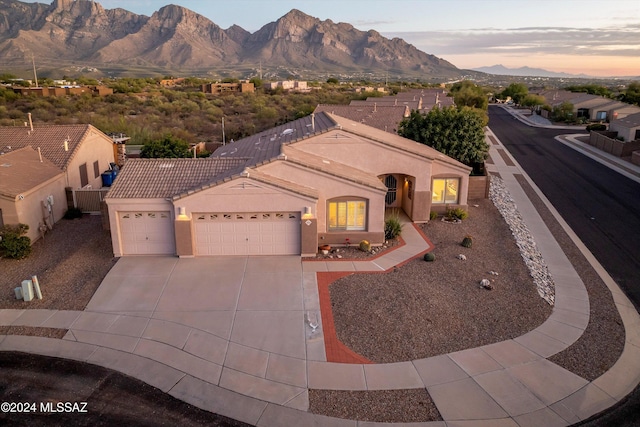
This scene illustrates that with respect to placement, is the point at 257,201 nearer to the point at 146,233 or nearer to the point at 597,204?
the point at 146,233

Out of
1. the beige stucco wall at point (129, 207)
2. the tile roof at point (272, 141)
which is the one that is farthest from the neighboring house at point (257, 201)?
the tile roof at point (272, 141)

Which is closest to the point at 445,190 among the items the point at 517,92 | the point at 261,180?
the point at 261,180

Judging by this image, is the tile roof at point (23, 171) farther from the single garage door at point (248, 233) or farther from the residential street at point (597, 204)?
the residential street at point (597, 204)

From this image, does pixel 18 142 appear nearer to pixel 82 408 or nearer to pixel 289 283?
pixel 289 283

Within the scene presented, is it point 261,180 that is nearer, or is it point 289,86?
point 261,180

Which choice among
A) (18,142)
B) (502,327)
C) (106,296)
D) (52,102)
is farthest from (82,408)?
(52,102)

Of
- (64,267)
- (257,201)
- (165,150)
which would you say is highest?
(165,150)
